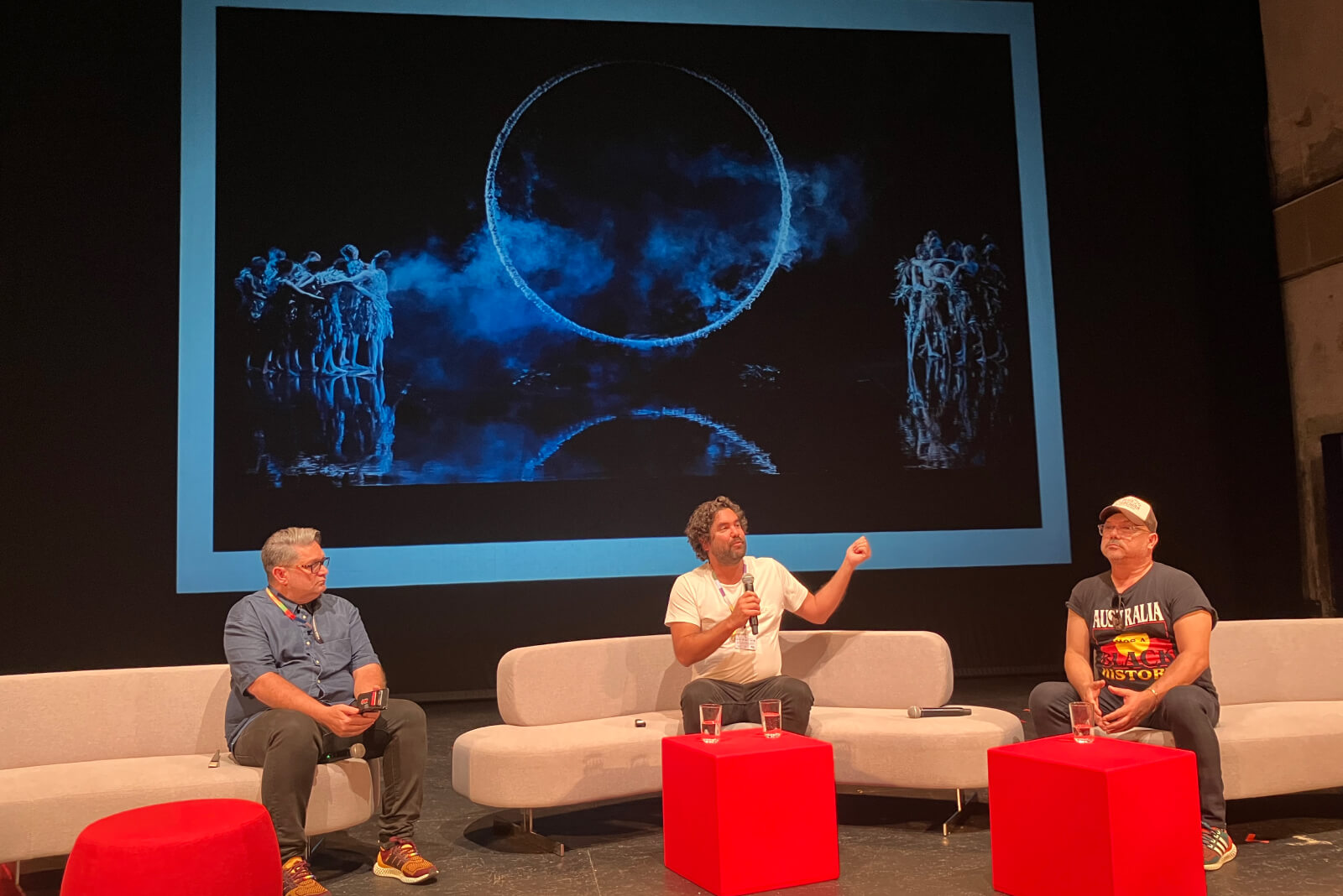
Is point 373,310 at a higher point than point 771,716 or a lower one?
higher

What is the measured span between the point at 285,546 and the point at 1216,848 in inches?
109

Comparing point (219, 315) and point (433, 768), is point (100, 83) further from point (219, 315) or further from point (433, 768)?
point (433, 768)

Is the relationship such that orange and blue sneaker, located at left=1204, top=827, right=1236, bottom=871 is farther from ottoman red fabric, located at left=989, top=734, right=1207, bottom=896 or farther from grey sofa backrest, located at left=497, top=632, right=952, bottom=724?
grey sofa backrest, located at left=497, top=632, right=952, bottom=724

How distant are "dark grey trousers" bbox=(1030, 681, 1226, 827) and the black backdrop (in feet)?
10.4

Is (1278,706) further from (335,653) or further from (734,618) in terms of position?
(335,653)

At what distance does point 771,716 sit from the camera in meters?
3.08

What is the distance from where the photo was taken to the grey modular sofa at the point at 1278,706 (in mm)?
3201

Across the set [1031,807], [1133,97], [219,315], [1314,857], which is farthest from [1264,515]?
[219,315]

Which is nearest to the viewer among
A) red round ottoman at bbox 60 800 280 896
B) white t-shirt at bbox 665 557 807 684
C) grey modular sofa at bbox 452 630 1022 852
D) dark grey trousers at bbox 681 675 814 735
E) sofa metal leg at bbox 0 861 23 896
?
red round ottoman at bbox 60 800 280 896

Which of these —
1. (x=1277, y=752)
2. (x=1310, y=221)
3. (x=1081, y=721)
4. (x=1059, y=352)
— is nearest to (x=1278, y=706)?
(x=1277, y=752)

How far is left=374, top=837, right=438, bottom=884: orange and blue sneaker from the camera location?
3.07 metres

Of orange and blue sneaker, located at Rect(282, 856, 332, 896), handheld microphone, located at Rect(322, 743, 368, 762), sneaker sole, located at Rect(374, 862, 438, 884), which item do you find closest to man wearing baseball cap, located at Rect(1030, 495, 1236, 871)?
sneaker sole, located at Rect(374, 862, 438, 884)

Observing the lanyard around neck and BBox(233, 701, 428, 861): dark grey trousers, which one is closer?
BBox(233, 701, 428, 861): dark grey trousers

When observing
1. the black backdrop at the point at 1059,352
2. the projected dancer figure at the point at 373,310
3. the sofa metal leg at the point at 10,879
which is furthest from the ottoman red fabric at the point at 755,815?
the projected dancer figure at the point at 373,310
